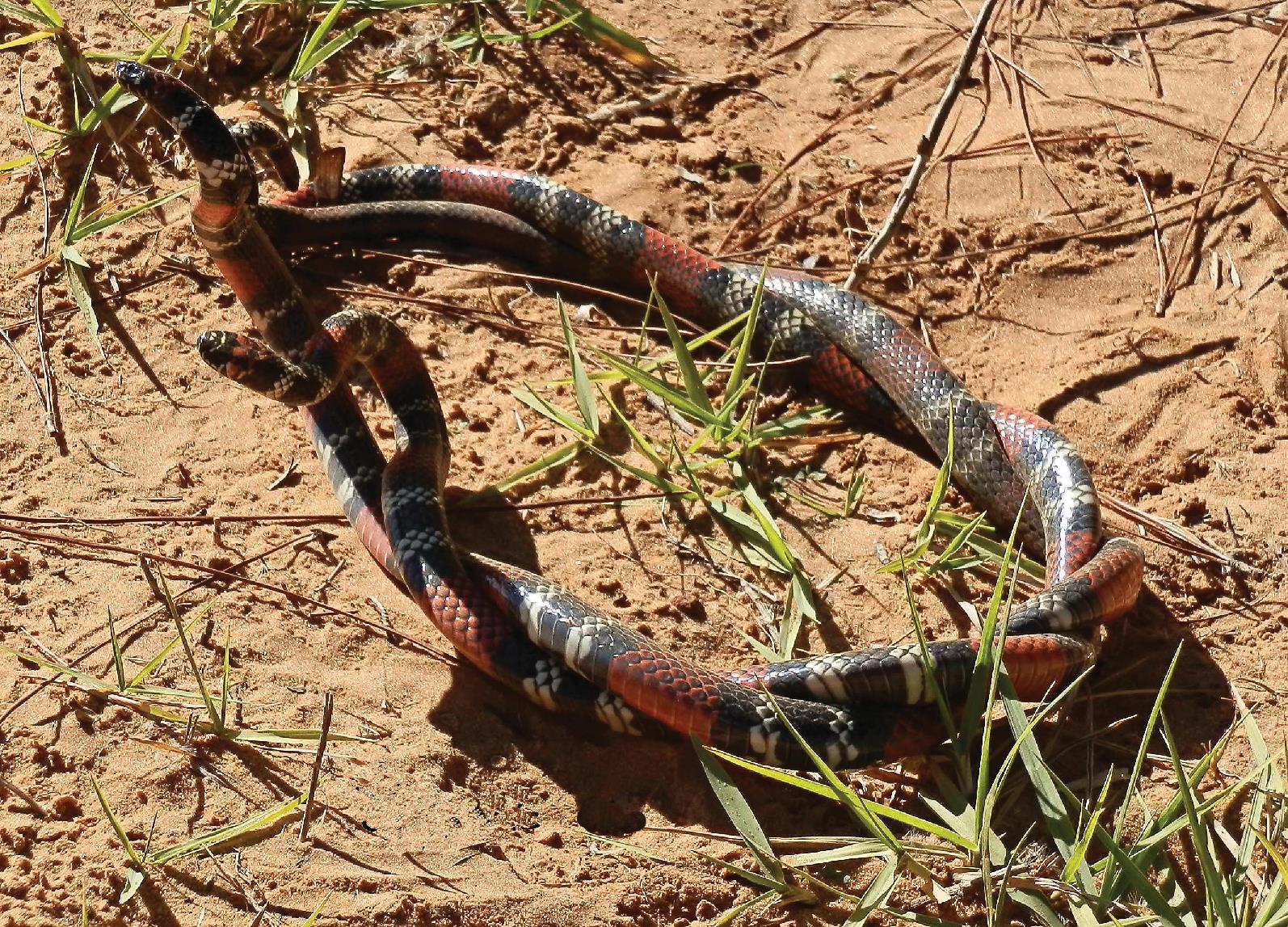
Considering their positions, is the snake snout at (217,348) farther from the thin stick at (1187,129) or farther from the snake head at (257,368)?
the thin stick at (1187,129)

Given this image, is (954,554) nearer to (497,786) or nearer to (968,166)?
(497,786)

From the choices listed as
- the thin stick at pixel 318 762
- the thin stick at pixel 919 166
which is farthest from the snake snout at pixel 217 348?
the thin stick at pixel 919 166

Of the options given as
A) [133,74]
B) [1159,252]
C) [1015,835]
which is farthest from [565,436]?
[1159,252]

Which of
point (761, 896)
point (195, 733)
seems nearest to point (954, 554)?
point (761, 896)

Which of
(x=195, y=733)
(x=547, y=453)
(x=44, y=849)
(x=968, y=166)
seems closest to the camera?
(x=44, y=849)

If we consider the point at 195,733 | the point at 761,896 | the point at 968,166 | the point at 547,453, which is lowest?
the point at 761,896

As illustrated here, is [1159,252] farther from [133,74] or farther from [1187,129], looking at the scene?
[133,74]

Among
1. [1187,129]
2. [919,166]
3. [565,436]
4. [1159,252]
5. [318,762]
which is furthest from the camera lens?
[1187,129]
